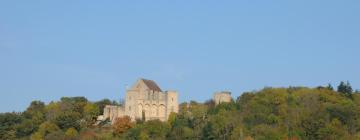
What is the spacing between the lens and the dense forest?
66188 millimetres

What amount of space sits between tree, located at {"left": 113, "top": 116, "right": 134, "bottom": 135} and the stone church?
19.2 inches

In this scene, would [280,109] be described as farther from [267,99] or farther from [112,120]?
[112,120]

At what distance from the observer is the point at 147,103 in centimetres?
6969

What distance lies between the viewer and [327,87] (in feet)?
248

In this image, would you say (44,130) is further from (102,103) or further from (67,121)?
(102,103)

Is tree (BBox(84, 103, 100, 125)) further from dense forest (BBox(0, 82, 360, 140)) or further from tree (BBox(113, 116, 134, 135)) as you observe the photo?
tree (BBox(113, 116, 134, 135))

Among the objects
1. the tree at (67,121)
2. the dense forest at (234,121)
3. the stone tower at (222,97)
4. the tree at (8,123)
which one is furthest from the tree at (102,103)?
the stone tower at (222,97)

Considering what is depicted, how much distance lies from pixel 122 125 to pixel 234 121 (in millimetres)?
8392

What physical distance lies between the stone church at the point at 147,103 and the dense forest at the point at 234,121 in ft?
2.71

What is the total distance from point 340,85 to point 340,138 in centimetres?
1205

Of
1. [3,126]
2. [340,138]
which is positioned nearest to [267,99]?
[340,138]

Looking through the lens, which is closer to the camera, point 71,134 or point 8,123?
point 71,134

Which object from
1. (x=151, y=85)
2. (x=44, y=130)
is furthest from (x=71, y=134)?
(x=151, y=85)

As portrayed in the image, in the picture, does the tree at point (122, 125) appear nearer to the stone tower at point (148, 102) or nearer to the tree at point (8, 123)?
the stone tower at point (148, 102)
